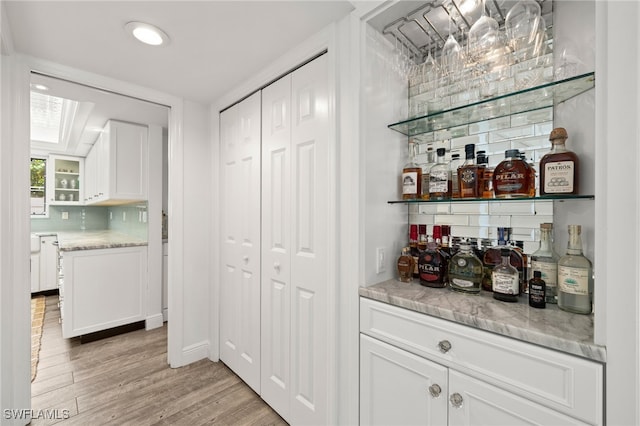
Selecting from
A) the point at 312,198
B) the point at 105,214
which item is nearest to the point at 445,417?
the point at 312,198

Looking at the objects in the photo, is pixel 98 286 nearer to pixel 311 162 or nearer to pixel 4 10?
pixel 4 10

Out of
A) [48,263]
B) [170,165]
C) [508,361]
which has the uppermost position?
[170,165]

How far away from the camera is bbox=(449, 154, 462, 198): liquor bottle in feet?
4.25

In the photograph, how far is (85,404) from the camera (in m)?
1.89

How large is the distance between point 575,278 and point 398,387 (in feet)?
2.45

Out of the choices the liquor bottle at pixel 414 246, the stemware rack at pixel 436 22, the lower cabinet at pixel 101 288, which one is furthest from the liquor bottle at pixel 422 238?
the lower cabinet at pixel 101 288

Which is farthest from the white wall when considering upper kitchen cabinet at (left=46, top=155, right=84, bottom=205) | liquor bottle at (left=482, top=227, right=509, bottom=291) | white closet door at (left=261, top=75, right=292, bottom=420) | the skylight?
upper kitchen cabinet at (left=46, top=155, right=84, bottom=205)

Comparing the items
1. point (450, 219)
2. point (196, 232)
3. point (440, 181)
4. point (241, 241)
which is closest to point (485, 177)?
point (440, 181)

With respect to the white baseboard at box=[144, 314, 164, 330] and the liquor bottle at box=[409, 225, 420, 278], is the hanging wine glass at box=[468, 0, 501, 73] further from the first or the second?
the white baseboard at box=[144, 314, 164, 330]

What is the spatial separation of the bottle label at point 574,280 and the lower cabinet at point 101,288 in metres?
3.47

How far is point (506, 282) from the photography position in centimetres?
107

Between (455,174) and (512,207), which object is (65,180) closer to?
(455,174)

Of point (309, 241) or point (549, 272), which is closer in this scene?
point (549, 272)

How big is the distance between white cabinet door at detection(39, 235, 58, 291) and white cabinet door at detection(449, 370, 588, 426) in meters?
5.51
